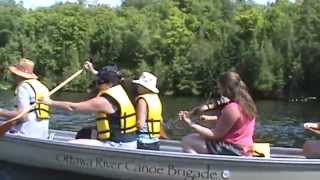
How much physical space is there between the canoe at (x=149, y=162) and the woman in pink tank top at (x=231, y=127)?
0.63 ft

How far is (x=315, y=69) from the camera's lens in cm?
5772

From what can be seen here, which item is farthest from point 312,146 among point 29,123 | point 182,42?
point 182,42

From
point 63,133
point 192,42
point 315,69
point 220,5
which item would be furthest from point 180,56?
point 63,133

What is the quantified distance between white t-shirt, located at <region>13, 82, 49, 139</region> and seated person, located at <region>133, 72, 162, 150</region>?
4.52 feet

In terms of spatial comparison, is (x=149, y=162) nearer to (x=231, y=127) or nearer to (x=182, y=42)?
(x=231, y=127)

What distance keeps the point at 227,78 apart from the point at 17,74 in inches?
114

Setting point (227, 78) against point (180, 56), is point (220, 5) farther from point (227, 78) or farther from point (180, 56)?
point (227, 78)

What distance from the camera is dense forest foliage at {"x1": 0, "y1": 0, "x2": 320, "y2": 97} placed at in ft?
197

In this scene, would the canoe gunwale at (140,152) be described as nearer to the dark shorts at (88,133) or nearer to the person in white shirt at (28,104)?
the person in white shirt at (28,104)

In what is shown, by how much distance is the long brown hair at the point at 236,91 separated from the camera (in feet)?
25.5

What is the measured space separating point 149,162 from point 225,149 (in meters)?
0.94

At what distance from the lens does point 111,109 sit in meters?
8.25

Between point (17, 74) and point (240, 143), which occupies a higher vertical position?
point (17, 74)

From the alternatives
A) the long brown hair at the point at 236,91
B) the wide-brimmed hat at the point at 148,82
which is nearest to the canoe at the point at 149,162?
the long brown hair at the point at 236,91
